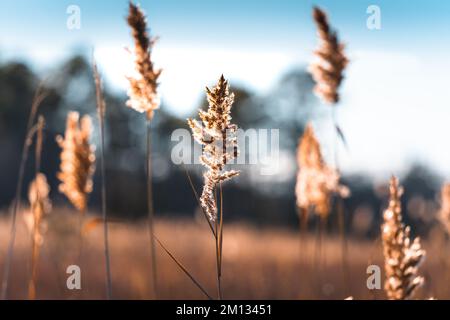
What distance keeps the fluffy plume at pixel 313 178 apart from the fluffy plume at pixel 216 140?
6.35 feet

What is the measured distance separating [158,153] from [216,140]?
35.7m

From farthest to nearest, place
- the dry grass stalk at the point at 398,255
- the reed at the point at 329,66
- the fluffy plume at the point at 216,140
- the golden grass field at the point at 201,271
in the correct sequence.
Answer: the golden grass field at the point at 201,271 → the reed at the point at 329,66 → the dry grass stalk at the point at 398,255 → the fluffy plume at the point at 216,140

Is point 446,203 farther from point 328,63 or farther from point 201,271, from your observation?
point 201,271

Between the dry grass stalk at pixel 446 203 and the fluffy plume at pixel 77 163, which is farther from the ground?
the fluffy plume at pixel 77 163

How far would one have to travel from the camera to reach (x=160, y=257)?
23.0 ft

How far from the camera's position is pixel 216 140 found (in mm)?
1894

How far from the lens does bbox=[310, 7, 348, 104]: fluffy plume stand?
10.6ft

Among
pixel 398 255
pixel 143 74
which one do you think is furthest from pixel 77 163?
pixel 398 255

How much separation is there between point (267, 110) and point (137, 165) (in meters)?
11.3

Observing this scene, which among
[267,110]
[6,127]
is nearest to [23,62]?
[6,127]

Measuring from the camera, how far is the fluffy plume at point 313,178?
149 inches

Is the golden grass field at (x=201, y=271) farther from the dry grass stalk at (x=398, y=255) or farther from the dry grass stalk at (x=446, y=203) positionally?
the dry grass stalk at (x=446, y=203)

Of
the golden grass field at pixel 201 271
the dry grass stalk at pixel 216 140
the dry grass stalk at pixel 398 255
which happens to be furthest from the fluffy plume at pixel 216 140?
the golden grass field at pixel 201 271
